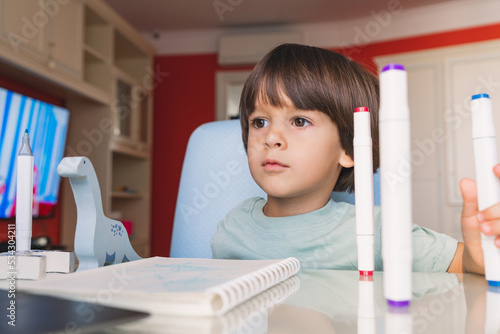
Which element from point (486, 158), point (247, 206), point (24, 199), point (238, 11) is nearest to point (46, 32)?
point (238, 11)

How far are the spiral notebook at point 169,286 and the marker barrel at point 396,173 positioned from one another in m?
0.15

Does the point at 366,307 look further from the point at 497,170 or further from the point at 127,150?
the point at 127,150

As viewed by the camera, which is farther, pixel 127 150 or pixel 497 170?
pixel 127 150

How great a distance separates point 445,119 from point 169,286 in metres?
4.28

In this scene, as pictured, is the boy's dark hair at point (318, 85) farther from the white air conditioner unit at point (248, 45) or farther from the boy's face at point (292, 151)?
the white air conditioner unit at point (248, 45)

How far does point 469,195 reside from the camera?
0.58 meters

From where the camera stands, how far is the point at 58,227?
3607 mm

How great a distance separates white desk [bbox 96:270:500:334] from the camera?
14.1 inches

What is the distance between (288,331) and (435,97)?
436 cm

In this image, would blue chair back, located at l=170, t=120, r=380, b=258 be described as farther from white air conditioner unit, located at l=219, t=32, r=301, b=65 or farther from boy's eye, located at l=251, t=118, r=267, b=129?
white air conditioner unit, located at l=219, t=32, r=301, b=65

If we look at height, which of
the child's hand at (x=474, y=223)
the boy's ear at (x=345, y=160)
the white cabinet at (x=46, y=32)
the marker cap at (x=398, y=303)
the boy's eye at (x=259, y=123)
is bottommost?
the marker cap at (x=398, y=303)

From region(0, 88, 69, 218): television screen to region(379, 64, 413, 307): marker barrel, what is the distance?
2.35 metres

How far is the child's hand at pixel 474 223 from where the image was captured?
525 mm

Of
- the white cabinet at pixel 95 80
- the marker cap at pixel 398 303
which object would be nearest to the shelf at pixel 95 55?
the white cabinet at pixel 95 80
